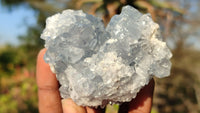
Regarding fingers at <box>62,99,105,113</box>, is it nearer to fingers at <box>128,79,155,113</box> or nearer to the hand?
the hand

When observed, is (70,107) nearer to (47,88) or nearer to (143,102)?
(47,88)

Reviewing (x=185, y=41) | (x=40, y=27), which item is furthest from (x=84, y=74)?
(x=40, y=27)

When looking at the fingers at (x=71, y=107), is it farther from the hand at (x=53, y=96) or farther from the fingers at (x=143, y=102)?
the fingers at (x=143, y=102)

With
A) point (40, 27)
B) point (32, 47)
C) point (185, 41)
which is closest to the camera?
point (185, 41)

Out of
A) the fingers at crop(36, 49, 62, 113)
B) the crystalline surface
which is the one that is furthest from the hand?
the crystalline surface

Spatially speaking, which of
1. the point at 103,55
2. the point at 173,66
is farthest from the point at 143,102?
the point at 173,66

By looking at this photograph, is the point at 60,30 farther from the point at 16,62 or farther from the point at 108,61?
the point at 16,62
